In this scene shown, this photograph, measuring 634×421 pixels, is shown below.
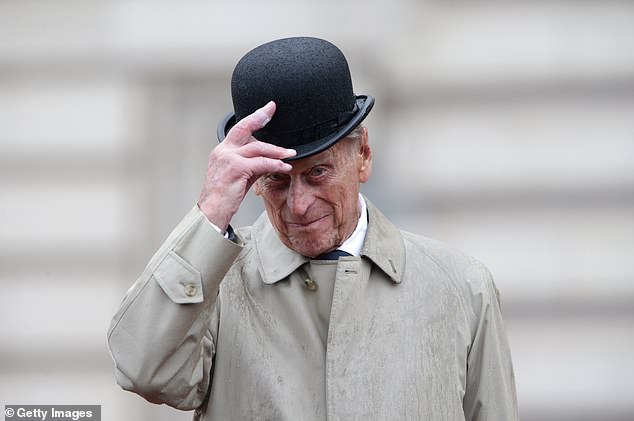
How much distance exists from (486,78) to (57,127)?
2.14 metres

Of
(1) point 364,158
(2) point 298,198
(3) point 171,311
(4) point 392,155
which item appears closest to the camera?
(3) point 171,311

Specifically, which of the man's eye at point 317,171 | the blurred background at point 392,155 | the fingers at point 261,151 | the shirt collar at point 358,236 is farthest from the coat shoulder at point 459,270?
the blurred background at point 392,155

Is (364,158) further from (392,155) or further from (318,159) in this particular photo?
(392,155)

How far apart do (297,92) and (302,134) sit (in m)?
0.11

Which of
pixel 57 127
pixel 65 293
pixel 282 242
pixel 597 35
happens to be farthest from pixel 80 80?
pixel 282 242

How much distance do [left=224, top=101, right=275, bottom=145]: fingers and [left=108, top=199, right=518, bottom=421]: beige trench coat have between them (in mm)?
203

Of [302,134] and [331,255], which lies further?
[331,255]

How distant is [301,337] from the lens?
2.97 m

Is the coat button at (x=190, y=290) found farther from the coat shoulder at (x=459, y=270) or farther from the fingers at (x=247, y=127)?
the coat shoulder at (x=459, y=270)

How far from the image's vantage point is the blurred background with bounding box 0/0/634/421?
17.7 ft

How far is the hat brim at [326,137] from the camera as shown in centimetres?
288

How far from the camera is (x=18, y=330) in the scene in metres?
5.62

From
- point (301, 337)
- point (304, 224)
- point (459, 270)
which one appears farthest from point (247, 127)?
point (459, 270)

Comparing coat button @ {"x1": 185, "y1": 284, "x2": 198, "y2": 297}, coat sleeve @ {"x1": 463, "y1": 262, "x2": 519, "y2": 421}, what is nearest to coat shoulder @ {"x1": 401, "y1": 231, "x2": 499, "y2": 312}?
coat sleeve @ {"x1": 463, "y1": 262, "x2": 519, "y2": 421}
